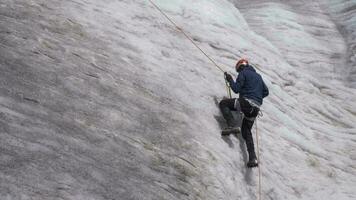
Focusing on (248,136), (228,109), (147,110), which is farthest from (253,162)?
(147,110)

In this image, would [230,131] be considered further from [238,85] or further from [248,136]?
[238,85]

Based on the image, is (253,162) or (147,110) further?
(253,162)

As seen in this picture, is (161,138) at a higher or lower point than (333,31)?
higher

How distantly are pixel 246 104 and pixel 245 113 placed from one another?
0.78 ft

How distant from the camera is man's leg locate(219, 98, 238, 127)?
50.0ft

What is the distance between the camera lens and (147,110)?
45.7 feet

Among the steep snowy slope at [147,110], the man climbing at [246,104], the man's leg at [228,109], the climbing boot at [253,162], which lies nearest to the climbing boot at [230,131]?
the man climbing at [246,104]

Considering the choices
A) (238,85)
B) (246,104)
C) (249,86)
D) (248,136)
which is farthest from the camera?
(238,85)

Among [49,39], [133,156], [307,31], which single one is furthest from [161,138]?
[307,31]

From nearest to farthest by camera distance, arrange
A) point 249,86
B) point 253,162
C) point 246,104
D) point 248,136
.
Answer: point 253,162, point 248,136, point 246,104, point 249,86

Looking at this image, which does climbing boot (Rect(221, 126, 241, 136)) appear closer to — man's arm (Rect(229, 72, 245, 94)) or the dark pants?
the dark pants

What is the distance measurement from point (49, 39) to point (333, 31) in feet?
58.5

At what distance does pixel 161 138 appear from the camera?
1318 centimetres

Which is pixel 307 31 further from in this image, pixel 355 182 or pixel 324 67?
pixel 355 182
